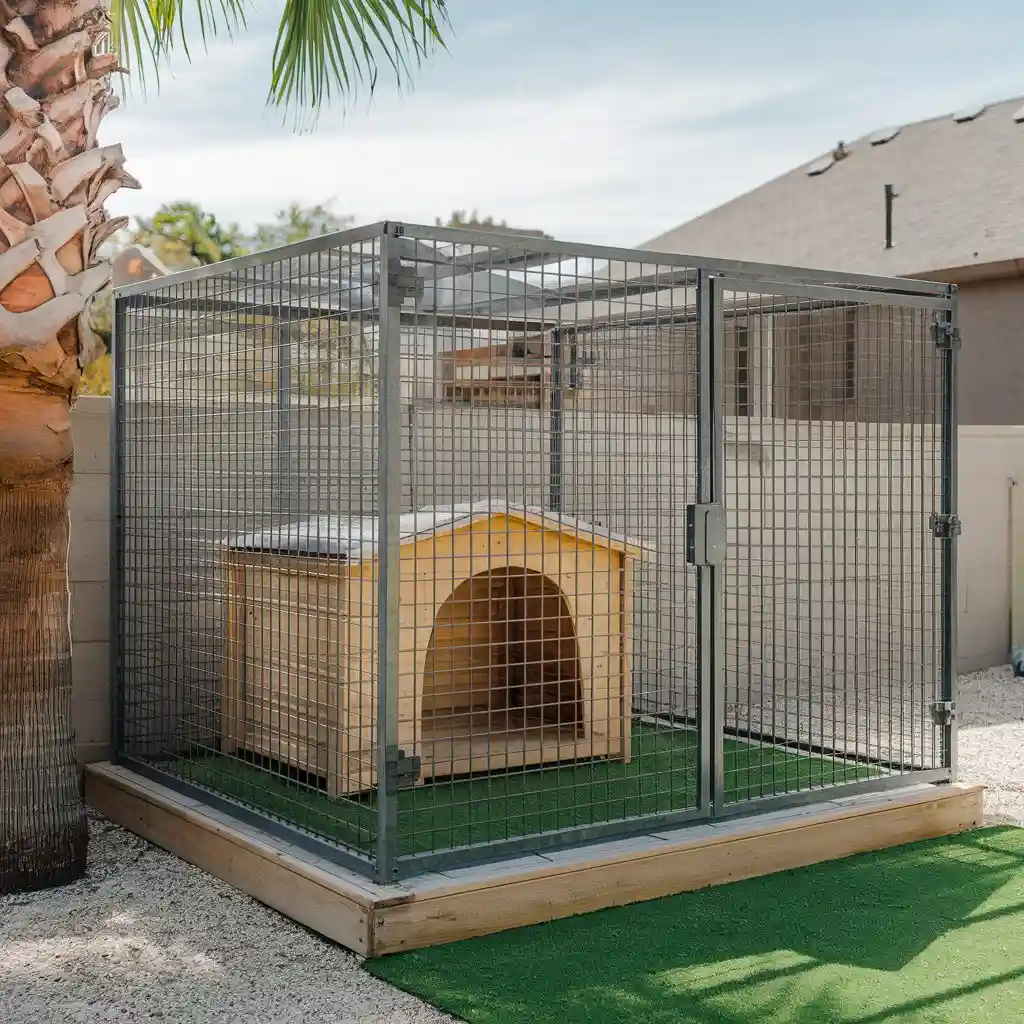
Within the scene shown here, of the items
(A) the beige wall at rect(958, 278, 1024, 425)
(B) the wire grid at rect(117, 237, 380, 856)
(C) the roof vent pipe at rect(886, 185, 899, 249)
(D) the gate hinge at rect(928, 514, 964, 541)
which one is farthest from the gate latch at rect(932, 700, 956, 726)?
(C) the roof vent pipe at rect(886, 185, 899, 249)

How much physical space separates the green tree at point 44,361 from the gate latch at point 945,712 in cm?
305

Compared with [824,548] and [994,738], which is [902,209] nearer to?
[824,548]

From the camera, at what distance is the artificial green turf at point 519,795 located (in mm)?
4102

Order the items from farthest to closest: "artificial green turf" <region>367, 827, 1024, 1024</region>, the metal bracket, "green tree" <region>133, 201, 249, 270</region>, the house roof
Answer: "green tree" <region>133, 201, 249, 270</region> < the house roof < the metal bracket < "artificial green turf" <region>367, 827, 1024, 1024</region>

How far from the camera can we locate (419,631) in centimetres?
466

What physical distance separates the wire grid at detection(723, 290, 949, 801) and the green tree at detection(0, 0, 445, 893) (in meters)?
1.99

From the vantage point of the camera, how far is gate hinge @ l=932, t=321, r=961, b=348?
4809mm

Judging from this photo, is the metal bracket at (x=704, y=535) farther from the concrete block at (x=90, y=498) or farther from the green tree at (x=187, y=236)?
the green tree at (x=187, y=236)

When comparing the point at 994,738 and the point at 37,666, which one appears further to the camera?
the point at 994,738

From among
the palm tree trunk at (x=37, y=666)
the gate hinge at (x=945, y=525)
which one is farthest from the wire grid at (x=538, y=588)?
the palm tree trunk at (x=37, y=666)

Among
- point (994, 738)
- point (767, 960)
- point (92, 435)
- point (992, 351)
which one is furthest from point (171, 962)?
point (992, 351)

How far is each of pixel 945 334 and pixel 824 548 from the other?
2.23m

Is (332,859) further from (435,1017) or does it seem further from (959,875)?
(959,875)

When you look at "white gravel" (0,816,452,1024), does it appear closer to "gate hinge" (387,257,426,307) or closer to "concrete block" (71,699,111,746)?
"concrete block" (71,699,111,746)
